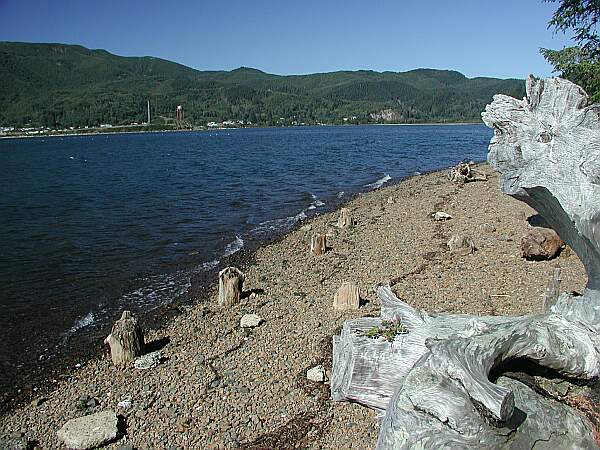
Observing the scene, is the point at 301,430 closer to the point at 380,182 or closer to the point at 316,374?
Answer: the point at 316,374

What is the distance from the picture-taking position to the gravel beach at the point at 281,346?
23.1 feet

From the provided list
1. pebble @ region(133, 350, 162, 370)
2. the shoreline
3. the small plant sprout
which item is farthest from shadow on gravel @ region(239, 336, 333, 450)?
the shoreline

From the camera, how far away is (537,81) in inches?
169

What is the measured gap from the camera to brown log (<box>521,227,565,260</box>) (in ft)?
39.0

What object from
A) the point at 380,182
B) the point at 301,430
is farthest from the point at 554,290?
the point at 380,182

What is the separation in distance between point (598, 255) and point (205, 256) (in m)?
15.9

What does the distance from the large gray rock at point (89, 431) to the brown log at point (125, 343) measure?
2.16m

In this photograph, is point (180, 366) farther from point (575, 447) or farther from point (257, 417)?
point (575, 447)

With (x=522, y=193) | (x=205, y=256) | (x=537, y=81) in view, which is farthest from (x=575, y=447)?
(x=205, y=256)

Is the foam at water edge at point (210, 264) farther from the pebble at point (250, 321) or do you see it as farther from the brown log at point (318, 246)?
the pebble at point (250, 321)

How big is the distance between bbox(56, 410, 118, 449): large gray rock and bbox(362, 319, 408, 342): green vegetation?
4.65 m

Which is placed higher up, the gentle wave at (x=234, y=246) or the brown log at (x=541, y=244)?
the brown log at (x=541, y=244)

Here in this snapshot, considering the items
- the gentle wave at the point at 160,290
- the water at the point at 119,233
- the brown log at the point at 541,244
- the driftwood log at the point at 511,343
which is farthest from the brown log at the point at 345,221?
the driftwood log at the point at 511,343

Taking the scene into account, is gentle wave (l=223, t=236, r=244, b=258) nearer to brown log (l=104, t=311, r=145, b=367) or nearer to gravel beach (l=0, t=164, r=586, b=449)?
gravel beach (l=0, t=164, r=586, b=449)
